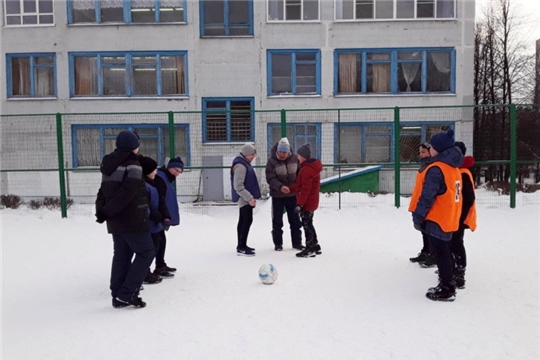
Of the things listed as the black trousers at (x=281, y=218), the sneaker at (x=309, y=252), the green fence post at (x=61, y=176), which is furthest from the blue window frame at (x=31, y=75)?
the sneaker at (x=309, y=252)

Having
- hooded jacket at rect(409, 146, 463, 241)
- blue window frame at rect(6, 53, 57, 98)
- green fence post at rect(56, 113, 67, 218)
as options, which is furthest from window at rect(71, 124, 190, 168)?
hooded jacket at rect(409, 146, 463, 241)

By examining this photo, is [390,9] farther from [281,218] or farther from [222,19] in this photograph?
[281,218]

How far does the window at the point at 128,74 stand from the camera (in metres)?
19.1

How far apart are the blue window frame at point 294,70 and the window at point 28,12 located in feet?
29.7

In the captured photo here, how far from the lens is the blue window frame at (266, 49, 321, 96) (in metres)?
19.0

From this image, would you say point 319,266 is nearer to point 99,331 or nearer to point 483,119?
point 99,331

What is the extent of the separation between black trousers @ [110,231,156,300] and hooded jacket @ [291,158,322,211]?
9.32 feet

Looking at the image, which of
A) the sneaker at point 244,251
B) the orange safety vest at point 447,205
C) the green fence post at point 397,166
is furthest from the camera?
the green fence post at point 397,166

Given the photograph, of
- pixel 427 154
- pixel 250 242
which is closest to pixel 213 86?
pixel 250 242

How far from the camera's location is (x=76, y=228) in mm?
10500

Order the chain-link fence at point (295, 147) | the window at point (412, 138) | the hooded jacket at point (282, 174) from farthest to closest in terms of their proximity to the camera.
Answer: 1. the window at point (412, 138)
2. the chain-link fence at point (295, 147)
3. the hooded jacket at point (282, 174)

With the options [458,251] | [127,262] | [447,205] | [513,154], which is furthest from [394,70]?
[127,262]

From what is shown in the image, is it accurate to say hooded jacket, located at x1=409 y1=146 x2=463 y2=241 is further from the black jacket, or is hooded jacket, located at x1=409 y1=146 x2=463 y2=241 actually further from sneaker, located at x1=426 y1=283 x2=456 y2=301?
the black jacket

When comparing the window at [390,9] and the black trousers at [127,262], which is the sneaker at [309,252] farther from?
the window at [390,9]
